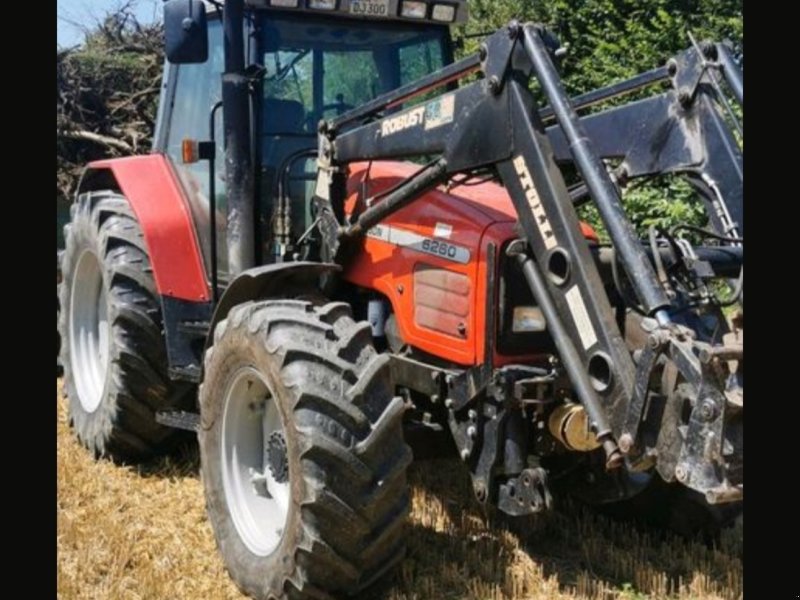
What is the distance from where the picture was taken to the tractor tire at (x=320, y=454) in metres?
3.38

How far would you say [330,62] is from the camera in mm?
4758

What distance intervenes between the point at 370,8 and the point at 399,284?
4.85ft

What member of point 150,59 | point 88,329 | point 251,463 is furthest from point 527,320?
point 150,59

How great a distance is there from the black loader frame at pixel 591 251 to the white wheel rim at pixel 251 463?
582 millimetres

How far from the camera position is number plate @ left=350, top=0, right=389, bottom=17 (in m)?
4.72

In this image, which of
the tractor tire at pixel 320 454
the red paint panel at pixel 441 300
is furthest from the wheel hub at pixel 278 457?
the red paint panel at pixel 441 300

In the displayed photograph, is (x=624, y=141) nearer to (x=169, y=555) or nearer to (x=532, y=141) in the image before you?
(x=532, y=141)

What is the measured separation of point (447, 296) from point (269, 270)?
0.71 m

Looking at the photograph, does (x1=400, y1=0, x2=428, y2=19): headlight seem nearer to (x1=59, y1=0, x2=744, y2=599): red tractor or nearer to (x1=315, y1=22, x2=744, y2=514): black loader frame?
(x1=59, y1=0, x2=744, y2=599): red tractor

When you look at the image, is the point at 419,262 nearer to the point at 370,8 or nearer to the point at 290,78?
the point at 290,78

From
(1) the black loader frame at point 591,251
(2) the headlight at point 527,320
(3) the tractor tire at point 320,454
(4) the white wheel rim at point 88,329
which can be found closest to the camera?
(1) the black loader frame at point 591,251

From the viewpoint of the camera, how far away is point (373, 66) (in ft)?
16.1

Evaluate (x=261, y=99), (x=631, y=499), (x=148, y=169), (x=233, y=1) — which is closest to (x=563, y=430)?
(x=631, y=499)

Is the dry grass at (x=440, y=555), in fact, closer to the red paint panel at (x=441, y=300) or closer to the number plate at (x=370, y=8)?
the red paint panel at (x=441, y=300)
